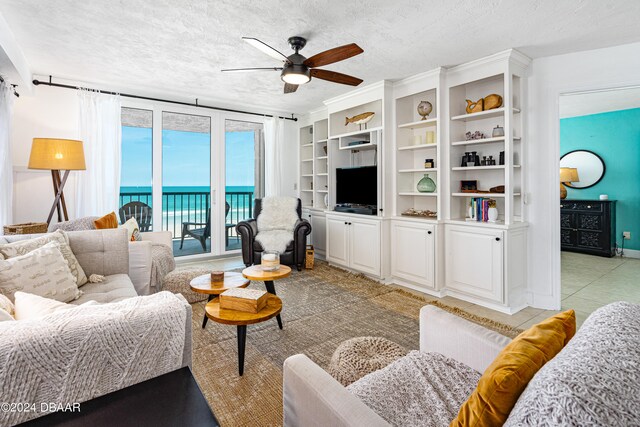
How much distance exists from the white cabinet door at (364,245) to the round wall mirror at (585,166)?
173 inches

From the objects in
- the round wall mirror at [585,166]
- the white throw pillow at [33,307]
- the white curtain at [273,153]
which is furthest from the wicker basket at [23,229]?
the round wall mirror at [585,166]

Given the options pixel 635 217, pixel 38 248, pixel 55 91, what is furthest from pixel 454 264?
pixel 55 91

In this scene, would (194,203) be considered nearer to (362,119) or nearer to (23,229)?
(23,229)

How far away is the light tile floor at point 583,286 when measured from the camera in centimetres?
316

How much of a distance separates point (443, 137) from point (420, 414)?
3219mm

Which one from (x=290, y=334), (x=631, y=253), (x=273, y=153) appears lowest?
(x=290, y=334)

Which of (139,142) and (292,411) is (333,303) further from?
(139,142)

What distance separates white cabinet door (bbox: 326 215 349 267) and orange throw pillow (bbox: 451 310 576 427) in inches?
152

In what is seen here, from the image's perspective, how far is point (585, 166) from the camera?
596 centimetres

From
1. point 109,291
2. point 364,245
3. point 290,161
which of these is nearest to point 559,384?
point 109,291

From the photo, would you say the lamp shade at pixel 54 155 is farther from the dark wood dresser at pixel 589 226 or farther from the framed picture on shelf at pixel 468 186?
the dark wood dresser at pixel 589 226

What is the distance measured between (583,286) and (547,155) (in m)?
1.88

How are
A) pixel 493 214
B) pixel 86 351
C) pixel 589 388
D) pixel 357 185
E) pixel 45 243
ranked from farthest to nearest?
pixel 357 185, pixel 493 214, pixel 45 243, pixel 86 351, pixel 589 388

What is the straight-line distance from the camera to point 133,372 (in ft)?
3.33
